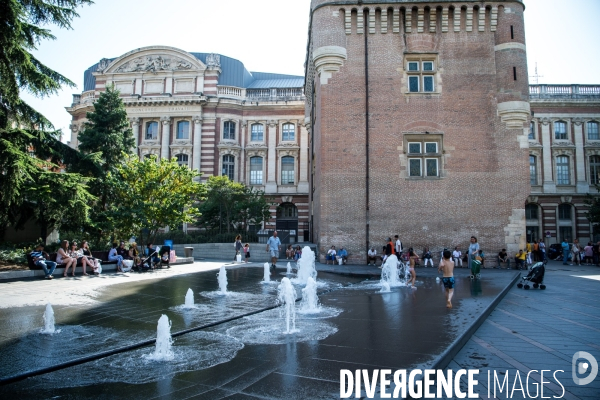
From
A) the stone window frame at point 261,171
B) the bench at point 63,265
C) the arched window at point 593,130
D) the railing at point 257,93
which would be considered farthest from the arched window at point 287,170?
the arched window at point 593,130

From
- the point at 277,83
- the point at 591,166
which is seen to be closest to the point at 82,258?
the point at 277,83

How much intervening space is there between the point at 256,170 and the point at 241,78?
1038cm

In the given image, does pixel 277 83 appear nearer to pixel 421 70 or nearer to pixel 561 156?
pixel 421 70

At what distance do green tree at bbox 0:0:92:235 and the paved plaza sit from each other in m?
5.21

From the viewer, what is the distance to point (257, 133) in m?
42.5

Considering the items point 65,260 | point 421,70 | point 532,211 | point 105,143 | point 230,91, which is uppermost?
point 230,91

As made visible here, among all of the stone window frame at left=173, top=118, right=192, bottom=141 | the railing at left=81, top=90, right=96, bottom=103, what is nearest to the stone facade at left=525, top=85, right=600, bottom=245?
the stone window frame at left=173, top=118, right=192, bottom=141

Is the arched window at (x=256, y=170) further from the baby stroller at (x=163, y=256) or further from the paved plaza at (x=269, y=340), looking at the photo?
the paved plaza at (x=269, y=340)

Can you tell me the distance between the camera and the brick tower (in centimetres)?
2019

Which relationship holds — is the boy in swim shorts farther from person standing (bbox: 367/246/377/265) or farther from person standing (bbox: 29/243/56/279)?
person standing (bbox: 29/243/56/279)

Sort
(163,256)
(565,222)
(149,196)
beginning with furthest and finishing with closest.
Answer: (565,222), (149,196), (163,256)

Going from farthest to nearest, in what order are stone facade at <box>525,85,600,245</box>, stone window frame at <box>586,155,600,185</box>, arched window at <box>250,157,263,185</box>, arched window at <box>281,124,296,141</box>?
arched window at <box>281,124,296,141</box> → arched window at <box>250,157,263,185</box> → stone window frame at <box>586,155,600,185</box> → stone facade at <box>525,85,600,245</box>

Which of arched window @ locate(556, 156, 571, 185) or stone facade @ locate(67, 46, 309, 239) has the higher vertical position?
stone facade @ locate(67, 46, 309, 239)

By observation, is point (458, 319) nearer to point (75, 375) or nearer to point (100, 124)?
point (75, 375)
